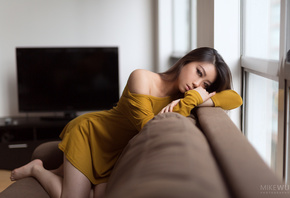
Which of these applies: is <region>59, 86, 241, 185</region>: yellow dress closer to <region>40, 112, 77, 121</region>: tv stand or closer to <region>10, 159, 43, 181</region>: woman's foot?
<region>10, 159, 43, 181</region>: woman's foot

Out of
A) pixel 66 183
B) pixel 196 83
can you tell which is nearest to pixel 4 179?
pixel 66 183

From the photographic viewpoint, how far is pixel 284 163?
5.01 ft

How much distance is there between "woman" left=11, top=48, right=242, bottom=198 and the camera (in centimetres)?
180

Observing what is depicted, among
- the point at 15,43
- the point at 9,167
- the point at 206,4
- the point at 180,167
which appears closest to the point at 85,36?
the point at 15,43

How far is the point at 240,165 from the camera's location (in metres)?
0.76

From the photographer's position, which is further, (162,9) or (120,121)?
(162,9)

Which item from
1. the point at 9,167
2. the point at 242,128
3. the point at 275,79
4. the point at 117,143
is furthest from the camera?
the point at 9,167

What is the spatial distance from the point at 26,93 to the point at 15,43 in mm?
685

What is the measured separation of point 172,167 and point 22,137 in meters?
3.46

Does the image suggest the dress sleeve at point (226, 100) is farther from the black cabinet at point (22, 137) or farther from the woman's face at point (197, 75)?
the black cabinet at point (22, 137)

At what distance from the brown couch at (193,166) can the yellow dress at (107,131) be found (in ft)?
2.02

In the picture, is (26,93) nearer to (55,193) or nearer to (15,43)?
(15,43)

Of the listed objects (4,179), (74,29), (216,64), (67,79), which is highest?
(74,29)

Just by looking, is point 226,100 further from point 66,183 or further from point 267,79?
point 66,183
